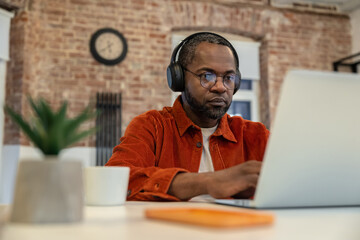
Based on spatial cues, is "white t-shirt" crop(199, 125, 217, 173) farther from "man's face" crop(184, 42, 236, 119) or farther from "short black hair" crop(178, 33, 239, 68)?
"short black hair" crop(178, 33, 239, 68)

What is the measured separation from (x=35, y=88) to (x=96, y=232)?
3.83 meters

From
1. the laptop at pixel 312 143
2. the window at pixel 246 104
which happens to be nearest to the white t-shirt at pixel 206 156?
the laptop at pixel 312 143

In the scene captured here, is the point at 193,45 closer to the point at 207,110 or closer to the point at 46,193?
the point at 207,110

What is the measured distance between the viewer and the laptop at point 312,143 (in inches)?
28.0

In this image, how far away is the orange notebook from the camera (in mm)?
502

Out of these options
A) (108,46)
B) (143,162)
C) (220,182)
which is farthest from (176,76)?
(108,46)

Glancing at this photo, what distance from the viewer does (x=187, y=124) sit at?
5.38 ft

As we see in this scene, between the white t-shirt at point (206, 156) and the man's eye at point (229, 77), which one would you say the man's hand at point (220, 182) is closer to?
the white t-shirt at point (206, 156)

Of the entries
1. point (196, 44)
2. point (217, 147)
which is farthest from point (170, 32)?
point (217, 147)

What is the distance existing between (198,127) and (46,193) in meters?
1.09

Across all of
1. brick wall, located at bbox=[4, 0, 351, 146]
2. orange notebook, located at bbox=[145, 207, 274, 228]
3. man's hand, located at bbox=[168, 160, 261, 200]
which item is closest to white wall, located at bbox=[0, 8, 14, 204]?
brick wall, located at bbox=[4, 0, 351, 146]

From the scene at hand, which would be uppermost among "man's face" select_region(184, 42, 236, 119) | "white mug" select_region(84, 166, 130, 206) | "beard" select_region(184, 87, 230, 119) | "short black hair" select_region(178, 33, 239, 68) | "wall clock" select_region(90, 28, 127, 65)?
"wall clock" select_region(90, 28, 127, 65)

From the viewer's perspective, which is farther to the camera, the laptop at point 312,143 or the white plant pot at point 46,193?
the laptop at point 312,143

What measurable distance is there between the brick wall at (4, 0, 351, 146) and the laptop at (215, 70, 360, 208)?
354 centimetres
